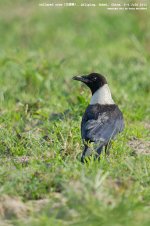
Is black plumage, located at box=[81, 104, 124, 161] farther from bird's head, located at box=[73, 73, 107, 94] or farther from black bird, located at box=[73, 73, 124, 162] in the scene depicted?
bird's head, located at box=[73, 73, 107, 94]

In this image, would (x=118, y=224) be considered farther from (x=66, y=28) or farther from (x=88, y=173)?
(x=66, y=28)

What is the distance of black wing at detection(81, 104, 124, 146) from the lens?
20.4 feet

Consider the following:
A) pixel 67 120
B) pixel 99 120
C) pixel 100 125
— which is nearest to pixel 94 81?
pixel 67 120

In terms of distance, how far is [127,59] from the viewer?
11.1 metres

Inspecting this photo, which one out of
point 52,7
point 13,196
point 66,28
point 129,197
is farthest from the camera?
point 52,7

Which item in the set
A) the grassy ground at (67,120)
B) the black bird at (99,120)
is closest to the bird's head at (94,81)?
the black bird at (99,120)

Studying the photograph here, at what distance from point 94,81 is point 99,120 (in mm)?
1080

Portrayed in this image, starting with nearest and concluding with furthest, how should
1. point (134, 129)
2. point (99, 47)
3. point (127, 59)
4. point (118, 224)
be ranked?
1. point (118, 224)
2. point (134, 129)
3. point (127, 59)
4. point (99, 47)

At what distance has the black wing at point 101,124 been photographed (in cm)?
622

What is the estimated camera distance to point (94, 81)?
299 inches

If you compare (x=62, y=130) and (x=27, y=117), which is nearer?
(x=62, y=130)

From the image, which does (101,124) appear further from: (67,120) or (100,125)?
(67,120)

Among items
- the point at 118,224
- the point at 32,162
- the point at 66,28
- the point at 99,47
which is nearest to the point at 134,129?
the point at 32,162

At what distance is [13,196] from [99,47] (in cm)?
771
